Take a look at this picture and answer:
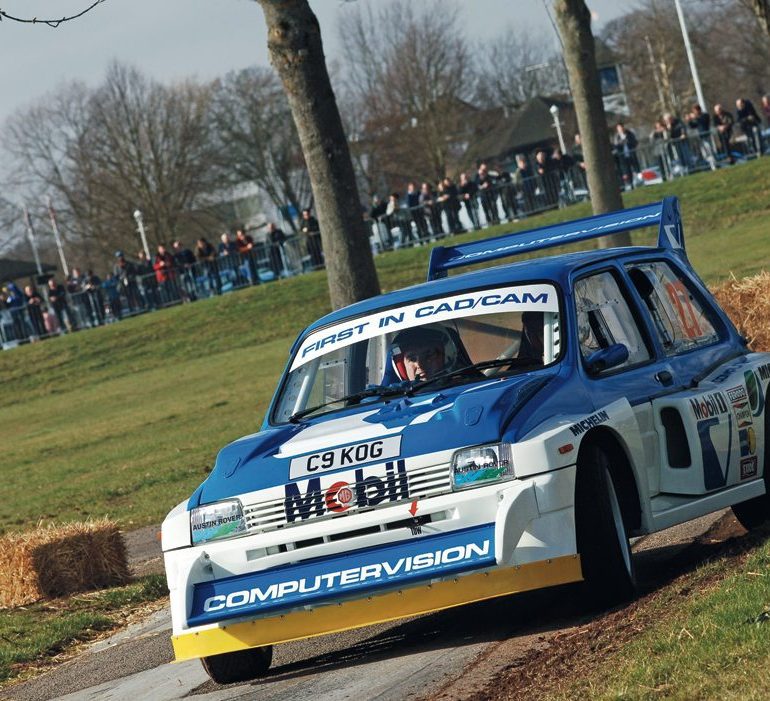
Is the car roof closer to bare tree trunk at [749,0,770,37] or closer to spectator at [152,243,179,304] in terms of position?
bare tree trunk at [749,0,770,37]

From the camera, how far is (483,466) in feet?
22.2

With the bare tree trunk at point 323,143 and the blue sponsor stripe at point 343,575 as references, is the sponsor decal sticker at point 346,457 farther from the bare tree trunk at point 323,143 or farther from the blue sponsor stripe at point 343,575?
the bare tree trunk at point 323,143

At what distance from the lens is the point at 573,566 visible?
6.73m

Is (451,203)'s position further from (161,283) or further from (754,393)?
(754,393)

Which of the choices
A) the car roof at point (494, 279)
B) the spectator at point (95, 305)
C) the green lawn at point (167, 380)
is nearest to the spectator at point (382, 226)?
the green lawn at point (167, 380)

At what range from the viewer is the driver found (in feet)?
27.0

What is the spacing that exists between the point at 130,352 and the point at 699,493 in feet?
109

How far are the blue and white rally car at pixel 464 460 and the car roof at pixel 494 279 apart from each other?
17mm

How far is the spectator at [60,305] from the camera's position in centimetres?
4441

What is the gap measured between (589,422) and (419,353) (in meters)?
1.41

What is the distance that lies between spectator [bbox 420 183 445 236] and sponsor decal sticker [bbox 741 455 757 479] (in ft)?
109

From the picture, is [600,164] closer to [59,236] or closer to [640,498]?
[640,498]

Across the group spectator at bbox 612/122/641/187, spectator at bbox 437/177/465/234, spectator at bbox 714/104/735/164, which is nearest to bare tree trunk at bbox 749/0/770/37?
spectator at bbox 714/104/735/164

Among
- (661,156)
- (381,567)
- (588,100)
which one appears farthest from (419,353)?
(661,156)
